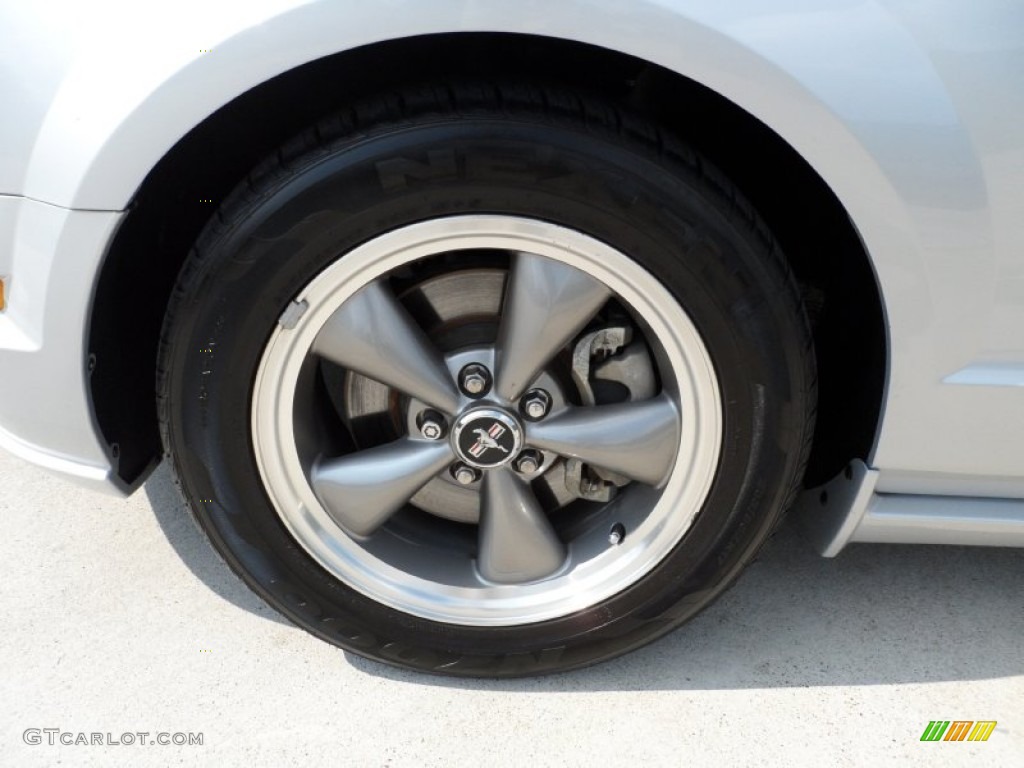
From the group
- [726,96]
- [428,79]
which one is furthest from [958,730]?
[428,79]

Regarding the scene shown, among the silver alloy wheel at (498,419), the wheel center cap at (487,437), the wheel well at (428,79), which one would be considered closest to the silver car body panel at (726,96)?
the wheel well at (428,79)

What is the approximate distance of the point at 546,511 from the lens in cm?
170

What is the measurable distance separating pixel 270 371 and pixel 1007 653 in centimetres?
144

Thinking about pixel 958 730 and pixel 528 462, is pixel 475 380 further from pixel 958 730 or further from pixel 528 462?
pixel 958 730

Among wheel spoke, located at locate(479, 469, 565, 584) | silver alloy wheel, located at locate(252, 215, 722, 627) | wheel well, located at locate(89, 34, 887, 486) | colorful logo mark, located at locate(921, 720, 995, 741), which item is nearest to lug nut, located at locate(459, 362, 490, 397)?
silver alloy wheel, located at locate(252, 215, 722, 627)

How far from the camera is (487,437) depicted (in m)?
1.48

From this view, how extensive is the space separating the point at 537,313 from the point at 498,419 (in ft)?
0.63

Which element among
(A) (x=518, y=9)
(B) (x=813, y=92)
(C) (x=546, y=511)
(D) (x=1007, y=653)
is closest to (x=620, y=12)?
(A) (x=518, y=9)

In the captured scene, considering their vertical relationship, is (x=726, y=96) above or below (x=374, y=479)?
above

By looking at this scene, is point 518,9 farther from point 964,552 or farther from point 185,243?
point 964,552

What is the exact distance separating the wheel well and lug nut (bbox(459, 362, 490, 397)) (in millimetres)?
457

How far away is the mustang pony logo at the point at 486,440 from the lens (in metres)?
1.48

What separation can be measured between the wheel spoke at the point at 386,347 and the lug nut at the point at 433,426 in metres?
0.04

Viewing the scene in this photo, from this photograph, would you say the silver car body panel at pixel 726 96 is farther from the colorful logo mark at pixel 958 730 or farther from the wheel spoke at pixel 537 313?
the colorful logo mark at pixel 958 730
